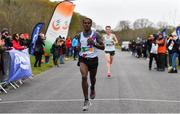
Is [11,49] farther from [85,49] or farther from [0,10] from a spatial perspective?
[0,10]

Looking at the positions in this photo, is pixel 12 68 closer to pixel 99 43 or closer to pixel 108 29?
pixel 108 29

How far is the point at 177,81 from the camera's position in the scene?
17078 mm

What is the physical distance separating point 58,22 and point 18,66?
1673cm

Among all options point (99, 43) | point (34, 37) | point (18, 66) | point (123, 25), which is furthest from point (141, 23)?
point (99, 43)

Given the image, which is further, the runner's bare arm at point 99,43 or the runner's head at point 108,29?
the runner's head at point 108,29

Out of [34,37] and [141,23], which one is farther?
[141,23]

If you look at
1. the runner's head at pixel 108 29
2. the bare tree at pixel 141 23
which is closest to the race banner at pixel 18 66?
the runner's head at pixel 108 29

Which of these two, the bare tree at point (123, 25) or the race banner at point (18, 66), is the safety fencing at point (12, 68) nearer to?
the race banner at point (18, 66)

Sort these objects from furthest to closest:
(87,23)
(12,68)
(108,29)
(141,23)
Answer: (141,23) < (108,29) < (12,68) < (87,23)

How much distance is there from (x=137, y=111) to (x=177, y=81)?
7.32 m

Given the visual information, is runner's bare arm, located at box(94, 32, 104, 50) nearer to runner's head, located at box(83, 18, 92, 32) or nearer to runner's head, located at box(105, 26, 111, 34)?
runner's head, located at box(83, 18, 92, 32)

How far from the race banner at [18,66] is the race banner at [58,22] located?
14090 millimetres

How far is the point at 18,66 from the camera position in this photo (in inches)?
602

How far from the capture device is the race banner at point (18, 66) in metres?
15.0
